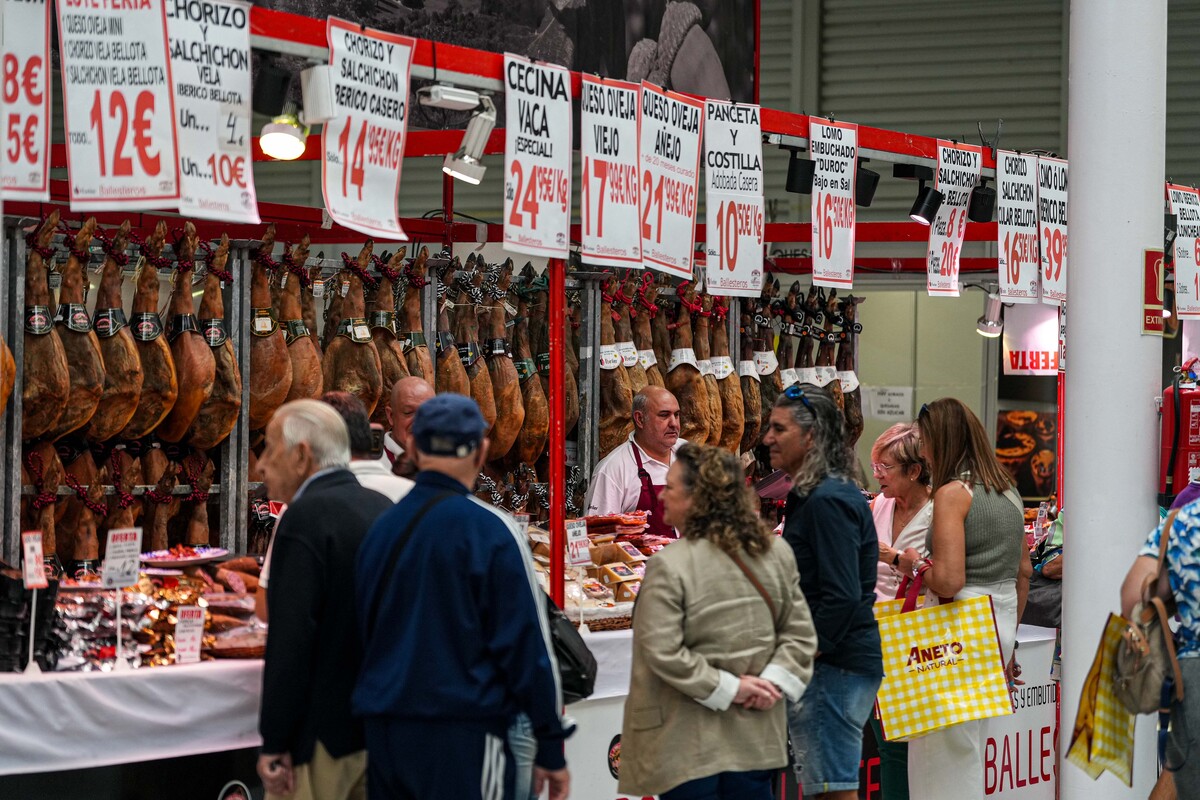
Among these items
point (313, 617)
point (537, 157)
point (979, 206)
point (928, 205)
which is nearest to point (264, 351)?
point (537, 157)

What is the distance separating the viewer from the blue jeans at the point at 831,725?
17.0 ft

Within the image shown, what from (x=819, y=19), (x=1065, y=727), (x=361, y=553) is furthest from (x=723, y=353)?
(x=819, y=19)

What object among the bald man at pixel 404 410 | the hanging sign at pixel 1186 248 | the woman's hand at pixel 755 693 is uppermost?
the hanging sign at pixel 1186 248

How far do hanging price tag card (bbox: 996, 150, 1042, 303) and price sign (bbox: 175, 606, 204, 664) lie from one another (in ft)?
15.2

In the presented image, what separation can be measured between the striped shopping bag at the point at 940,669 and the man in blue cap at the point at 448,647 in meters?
2.56

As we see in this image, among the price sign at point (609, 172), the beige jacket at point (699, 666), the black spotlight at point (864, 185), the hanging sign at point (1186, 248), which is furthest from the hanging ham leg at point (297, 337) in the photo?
the hanging sign at point (1186, 248)

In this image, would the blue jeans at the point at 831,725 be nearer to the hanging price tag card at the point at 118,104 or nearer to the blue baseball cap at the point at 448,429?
the blue baseball cap at the point at 448,429

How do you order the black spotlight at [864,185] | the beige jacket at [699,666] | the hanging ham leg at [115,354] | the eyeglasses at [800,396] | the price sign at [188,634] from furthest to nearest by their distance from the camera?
the black spotlight at [864,185] < the hanging ham leg at [115,354] < the eyeglasses at [800,396] < the price sign at [188,634] < the beige jacket at [699,666]

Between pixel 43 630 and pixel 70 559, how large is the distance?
1614 millimetres

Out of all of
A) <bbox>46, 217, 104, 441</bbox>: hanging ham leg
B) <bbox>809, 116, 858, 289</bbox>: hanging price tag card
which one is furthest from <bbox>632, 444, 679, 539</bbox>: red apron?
<bbox>46, 217, 104, 441</bbox>: hanging ham leg

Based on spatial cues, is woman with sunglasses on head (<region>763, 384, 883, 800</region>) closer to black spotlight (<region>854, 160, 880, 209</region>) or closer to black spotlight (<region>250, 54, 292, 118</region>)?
black spotlight (<region>250, 54, 292, 118</region>)

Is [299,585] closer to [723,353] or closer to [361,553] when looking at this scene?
[361,553]

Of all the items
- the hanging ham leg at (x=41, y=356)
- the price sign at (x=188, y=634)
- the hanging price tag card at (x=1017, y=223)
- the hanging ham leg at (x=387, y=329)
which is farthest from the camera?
the hanging price tag card at (x=1017, y=223)

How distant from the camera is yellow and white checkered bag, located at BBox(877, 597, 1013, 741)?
6.07 meters
